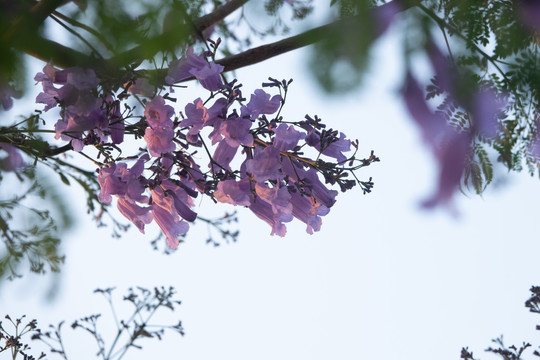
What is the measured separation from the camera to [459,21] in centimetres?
45

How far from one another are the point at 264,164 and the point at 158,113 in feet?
0.48

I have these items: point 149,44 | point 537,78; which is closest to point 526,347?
point 537,78

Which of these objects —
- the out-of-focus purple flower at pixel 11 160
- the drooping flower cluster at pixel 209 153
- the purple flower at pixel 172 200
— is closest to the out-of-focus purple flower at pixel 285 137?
the drooping flower cluster at pixel 209 153

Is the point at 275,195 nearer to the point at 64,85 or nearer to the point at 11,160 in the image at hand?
the point at 64,85

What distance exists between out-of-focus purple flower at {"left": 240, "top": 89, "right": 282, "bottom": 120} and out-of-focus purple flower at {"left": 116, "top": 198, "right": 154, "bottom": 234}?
0.63ft

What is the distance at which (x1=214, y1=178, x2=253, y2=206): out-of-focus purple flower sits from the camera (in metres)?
0.69

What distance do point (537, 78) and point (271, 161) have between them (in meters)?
0.32

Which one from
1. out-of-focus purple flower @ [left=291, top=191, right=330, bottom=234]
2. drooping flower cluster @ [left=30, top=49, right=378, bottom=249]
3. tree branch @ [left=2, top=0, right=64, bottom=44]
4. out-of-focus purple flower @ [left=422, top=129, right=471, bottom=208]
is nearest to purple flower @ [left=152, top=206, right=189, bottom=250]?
drooping flower cluster @ [left=30, top=49, right=378, bottom=249]

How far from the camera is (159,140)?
69 cm

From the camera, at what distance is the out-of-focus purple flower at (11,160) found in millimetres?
960

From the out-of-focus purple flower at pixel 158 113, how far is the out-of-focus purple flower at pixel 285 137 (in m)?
0.14

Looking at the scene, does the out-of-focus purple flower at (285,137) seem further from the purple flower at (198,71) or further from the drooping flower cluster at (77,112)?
the drooping flower cluster at (77,112)

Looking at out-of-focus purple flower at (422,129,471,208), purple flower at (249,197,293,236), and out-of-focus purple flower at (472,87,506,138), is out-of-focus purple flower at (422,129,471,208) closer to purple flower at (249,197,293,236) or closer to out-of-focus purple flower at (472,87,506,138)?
out-of-focus purple flower at (472,87,506,138)

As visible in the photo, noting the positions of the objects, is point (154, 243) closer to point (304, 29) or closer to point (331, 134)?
point (331, 134)
